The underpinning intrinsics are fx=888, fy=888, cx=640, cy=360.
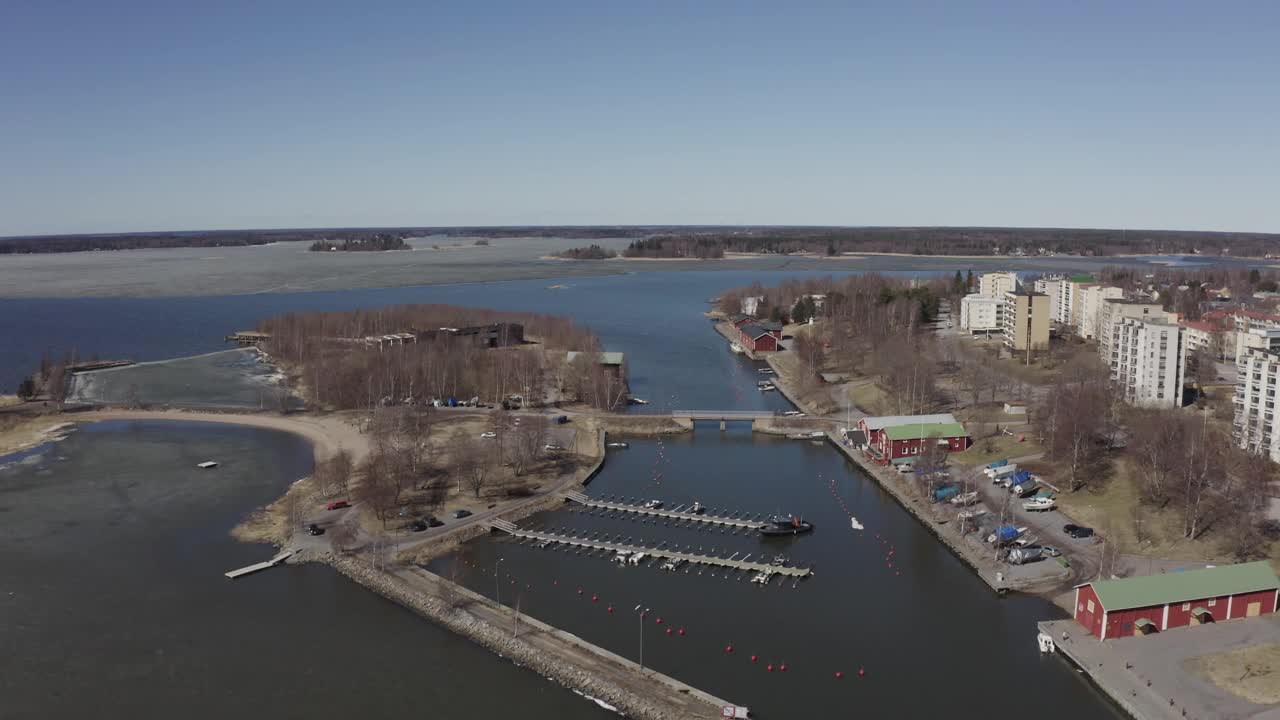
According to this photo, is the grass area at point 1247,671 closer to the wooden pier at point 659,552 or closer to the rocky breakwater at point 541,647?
the wooden pier at point 659,552

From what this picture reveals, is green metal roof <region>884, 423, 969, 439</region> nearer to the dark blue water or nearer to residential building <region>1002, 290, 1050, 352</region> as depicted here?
the dark blue water

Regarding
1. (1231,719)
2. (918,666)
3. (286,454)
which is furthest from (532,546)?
(1231,719)

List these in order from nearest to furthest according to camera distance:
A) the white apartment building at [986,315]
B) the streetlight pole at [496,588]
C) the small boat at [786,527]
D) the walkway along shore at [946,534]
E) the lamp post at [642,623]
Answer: the lamp post at [642,623] < the streetlight pole at [496,588] < the walkway along shore at [946,534] < the small boat at [786,527] < the white apartment building at [986,315]

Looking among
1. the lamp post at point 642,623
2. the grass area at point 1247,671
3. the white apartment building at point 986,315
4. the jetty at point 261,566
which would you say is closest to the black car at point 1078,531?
the grass area at point 1247,671

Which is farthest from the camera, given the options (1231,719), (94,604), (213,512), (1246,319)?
(1246,319)

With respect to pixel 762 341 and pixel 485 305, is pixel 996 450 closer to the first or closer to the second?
pixel 762 341

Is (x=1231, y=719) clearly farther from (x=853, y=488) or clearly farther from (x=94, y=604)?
(x=94, y=604)
